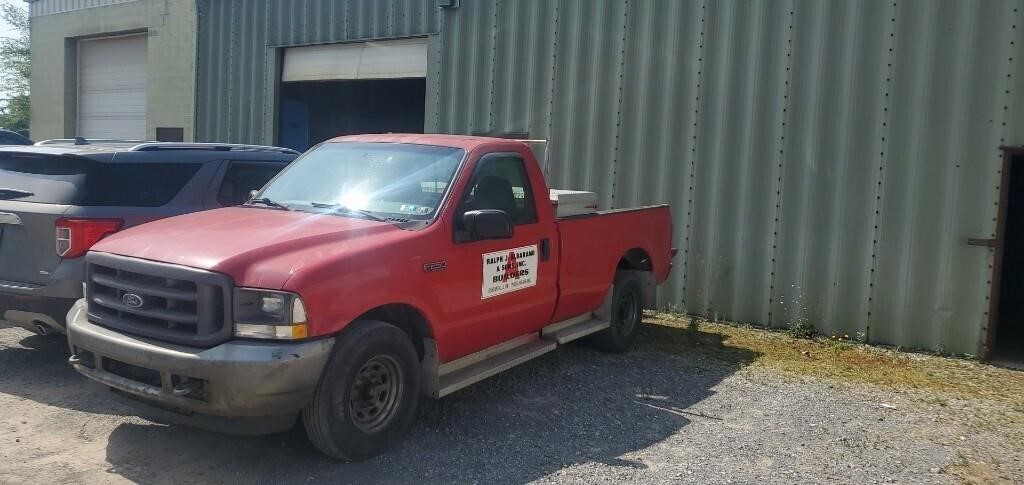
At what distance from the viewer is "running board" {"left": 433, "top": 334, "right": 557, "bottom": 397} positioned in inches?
208

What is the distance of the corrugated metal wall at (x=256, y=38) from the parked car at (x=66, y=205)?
6146mm

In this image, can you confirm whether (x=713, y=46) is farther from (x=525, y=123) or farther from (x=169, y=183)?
(x=169, y=183)

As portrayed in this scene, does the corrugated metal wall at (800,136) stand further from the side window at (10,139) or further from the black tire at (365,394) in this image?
the side window at (10,139)

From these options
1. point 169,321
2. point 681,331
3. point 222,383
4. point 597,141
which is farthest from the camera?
point 597,141

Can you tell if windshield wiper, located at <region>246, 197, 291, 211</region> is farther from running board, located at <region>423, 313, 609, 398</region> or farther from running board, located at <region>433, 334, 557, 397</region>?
running board, located at <region>433, 334, 557, 397</region>

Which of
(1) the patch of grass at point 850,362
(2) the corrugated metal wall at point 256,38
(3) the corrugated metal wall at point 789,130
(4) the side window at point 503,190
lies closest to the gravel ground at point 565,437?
(1) the patch of grass at point 850,362

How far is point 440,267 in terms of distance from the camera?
5.08 m

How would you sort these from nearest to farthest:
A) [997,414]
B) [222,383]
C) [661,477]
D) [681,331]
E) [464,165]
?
1. [222,383]
2. [661,477]
3. [464,165]
4. [997,414]
5. [681,331]

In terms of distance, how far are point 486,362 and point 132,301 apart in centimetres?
232

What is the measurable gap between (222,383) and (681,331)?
5691 millimetres

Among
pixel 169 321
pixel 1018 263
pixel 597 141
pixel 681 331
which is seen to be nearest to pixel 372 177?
pixel 169 321

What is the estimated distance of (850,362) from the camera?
771 centimetres

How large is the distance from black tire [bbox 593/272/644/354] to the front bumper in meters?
3.56

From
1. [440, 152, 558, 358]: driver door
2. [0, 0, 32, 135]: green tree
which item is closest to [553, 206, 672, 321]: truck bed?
[440, 152, 558, 358]: driver door
